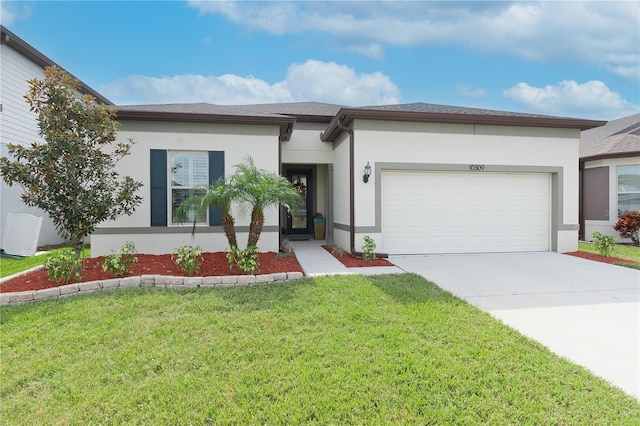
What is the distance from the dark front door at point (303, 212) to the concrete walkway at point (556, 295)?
10.4 feet

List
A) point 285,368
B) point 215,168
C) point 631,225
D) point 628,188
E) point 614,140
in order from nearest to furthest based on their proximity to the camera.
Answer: point 285,368 < point 215,168 < point 631,225 < point 628,188 < point 614,140

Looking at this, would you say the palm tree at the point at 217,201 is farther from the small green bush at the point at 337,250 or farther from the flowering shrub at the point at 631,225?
the flowering shrub at the point at 631,225

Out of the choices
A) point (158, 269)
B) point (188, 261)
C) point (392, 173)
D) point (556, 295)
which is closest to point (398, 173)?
point (392, 173)

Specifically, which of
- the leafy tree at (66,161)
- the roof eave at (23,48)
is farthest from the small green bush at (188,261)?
the roof eave at (23,48)

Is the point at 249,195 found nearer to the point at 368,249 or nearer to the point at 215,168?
the point at 215,168

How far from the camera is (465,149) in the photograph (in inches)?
338

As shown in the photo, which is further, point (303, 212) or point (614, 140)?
point (614, 140)

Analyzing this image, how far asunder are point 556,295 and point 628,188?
30.0 feet

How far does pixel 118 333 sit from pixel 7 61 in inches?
429

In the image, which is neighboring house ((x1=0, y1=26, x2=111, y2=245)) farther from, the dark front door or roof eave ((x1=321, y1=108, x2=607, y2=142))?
roof eave ((x1=321, y1=108, x2=607, y2=142))

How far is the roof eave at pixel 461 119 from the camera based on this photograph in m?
7.91

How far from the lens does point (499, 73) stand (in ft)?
49.3

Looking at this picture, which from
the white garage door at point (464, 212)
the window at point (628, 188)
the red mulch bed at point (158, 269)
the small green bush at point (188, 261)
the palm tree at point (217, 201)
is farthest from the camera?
the window at point (628, 188)

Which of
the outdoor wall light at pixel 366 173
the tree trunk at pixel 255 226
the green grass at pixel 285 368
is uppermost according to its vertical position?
the outdoor wall light at pixel 366 173
